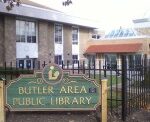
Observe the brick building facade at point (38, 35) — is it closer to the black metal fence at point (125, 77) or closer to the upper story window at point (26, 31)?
the upper story window at point (26, 31)

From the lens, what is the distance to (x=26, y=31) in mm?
34219

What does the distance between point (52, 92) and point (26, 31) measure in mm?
26979

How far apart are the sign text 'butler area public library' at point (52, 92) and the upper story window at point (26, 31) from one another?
1020 inches

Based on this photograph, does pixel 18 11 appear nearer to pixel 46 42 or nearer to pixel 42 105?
pixel 46 42

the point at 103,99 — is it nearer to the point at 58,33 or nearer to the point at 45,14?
the point at 45,14

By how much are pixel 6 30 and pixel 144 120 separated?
24.7 meters

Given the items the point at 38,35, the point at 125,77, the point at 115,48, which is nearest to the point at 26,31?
the point at 38,35

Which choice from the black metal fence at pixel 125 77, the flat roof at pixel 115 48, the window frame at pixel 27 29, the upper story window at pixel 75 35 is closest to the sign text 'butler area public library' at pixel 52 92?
the black metal fence at pixel 125 77

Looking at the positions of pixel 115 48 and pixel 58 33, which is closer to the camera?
pixel 58 33

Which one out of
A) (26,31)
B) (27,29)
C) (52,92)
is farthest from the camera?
(27,29)

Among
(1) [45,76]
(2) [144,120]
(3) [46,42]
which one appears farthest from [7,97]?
(3) [46,42]

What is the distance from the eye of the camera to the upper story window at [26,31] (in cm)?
3344

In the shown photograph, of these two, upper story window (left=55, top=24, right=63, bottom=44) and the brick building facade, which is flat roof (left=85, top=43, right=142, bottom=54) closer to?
the brick building facade

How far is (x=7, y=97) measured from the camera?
7832 millimetres
